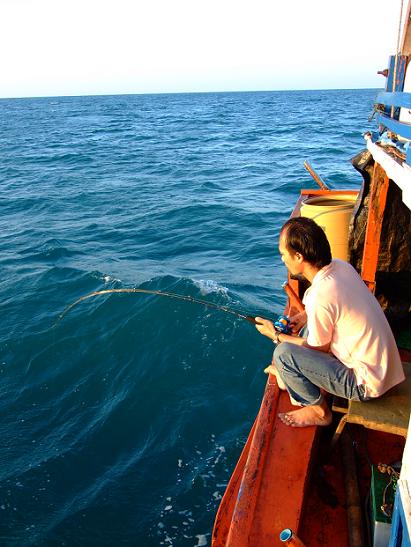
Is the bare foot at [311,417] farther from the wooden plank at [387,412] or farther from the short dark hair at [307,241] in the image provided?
the short dark hair at [307,241]

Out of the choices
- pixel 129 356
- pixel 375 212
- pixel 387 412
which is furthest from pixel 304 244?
pixel 129 356

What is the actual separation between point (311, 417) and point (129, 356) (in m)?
4.32

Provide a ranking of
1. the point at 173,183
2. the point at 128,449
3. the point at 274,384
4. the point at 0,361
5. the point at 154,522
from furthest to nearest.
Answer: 1. the point at 173,183
2. the point at 0,361
3. the point at 128,449
4. the point at 154,522
5. the point at 274,384

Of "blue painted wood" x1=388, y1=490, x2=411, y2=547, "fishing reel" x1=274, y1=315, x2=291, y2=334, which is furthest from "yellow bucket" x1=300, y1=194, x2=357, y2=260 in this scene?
"blue painted wood" x1=388, y1=490, x2=411, y2=547

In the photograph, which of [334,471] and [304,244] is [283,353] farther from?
[334,471]

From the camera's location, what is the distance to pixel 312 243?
2684 mm

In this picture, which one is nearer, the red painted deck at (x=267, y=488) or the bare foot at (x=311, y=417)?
the red painted deck at (x=267, y=488)

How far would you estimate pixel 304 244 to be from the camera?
106 inches

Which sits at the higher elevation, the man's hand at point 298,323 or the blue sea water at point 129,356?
the man's hand at point 298,323

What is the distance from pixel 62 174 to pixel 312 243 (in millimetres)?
20413

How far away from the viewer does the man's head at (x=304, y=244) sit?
106 inches

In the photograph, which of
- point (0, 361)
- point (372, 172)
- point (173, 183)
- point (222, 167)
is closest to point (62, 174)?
point (173, 183)

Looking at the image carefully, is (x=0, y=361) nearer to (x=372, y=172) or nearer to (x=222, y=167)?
(x=372, y=172)

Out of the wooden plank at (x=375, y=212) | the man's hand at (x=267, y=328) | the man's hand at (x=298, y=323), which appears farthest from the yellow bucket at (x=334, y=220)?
the man's hand at (x=267, y=328)
